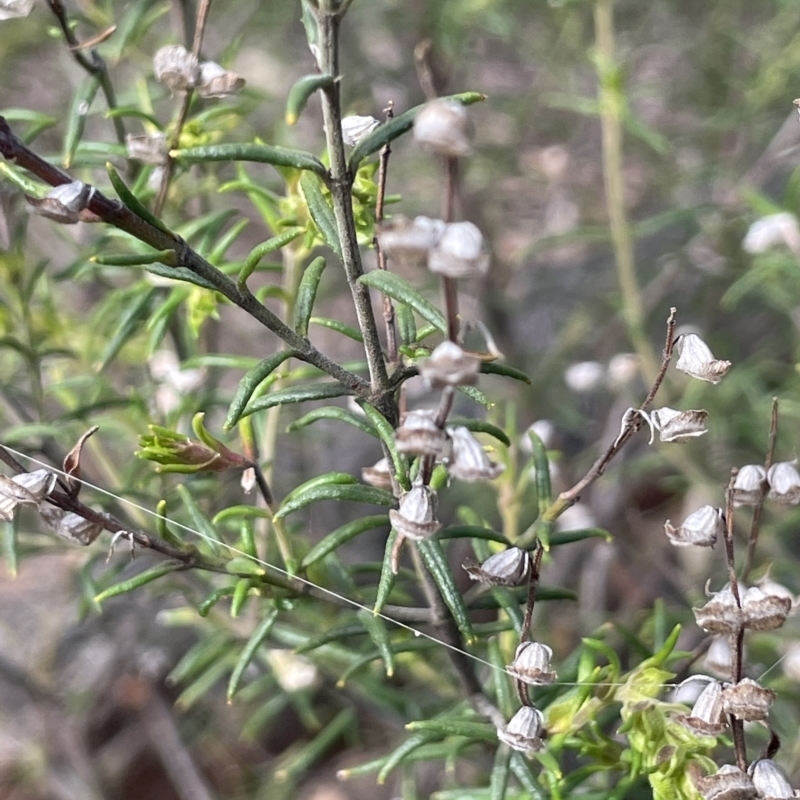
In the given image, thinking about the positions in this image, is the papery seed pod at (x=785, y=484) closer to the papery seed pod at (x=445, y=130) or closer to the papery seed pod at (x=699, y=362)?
the papery seed pod at (x=699, y=362)

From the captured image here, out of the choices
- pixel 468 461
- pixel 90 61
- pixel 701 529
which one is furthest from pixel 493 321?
pixel 468 461

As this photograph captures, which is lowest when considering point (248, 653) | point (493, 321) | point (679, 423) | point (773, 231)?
point (493, 321)

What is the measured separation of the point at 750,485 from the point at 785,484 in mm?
21

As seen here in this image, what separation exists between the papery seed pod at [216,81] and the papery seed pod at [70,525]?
11.3 inches

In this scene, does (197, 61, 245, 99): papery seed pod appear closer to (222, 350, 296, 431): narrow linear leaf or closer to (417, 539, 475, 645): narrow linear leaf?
(222, 350, 296, 431): narrow linear leaf

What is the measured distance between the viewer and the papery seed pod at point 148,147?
0.58m

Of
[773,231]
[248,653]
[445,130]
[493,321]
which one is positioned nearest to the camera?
[445,130]

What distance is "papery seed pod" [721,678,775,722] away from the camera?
44 centimetres

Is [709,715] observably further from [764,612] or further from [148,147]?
[148,147]

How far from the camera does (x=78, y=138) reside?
0.66m

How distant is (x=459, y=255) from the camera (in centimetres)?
30

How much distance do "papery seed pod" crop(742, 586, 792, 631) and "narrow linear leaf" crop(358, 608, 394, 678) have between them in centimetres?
23

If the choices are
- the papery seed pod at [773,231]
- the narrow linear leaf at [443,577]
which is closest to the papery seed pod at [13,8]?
the narrow linear leaf at [443,577]

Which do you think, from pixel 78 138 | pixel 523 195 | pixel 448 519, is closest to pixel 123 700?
pixel 448 519
